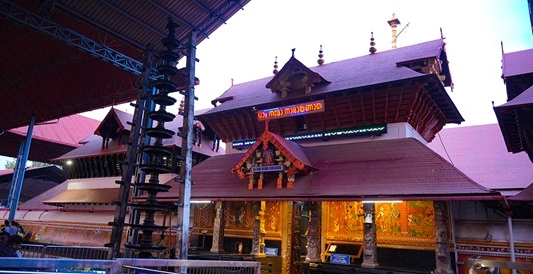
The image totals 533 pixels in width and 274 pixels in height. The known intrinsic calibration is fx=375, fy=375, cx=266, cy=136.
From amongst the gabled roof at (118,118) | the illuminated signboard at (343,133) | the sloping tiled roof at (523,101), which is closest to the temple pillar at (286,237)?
the illuminated signboard at (343,133)

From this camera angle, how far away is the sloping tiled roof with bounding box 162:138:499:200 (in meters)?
10.8

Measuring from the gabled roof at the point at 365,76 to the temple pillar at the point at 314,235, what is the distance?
4.66m

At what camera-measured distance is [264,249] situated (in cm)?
1560

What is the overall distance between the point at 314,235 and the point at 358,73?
709 centimetres

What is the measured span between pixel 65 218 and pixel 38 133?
37.0ft

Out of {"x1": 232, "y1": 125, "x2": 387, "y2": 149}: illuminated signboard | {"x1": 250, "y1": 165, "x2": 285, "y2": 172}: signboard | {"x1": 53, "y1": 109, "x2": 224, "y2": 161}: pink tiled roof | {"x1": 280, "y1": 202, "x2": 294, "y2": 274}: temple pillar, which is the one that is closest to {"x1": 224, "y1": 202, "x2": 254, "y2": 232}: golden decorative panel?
{"x1": 280, "y1": 202, "x2": 294, "y2": 274}: temple pillar

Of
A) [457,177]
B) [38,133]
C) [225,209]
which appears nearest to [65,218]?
[38,133]

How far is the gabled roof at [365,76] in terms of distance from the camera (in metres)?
14.4

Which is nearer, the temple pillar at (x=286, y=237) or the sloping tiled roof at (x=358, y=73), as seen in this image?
the sloping tiled roof at (x=358, y=73)

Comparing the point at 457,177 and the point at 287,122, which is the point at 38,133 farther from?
the point at 457,177

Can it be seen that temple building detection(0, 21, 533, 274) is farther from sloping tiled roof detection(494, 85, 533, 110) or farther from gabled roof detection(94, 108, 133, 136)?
gabled roof detection(94, 108, 133, 136)

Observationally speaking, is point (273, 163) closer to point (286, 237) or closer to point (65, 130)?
point (286, 237)

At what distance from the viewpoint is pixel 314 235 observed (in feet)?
44.5

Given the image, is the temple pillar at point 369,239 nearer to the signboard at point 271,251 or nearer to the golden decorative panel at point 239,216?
the signboard at point 271,251
